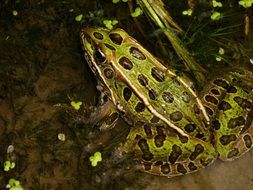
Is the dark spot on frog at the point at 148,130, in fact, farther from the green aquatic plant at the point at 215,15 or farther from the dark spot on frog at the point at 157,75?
the green aquatic plant at the point at 215,15

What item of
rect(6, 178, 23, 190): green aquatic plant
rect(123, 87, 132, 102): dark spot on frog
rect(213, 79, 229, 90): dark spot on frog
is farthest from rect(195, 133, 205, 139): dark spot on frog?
rect(6, 178, 23, 190): green aquatic plant

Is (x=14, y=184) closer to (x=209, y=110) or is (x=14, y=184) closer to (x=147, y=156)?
(x=147, y=156)

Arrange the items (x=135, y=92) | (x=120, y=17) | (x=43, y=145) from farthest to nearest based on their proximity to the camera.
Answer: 1. (x=120, y=17)
2. (x=43, y=145)
3. (x=135, y=92)

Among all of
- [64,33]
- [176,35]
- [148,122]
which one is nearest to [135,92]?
[148,122]

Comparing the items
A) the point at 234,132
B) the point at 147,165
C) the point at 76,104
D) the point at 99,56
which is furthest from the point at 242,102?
the point at 76,104

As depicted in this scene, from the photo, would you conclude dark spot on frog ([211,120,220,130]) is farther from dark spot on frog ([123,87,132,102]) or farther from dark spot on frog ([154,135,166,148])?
dark spot on frog ([123,87,132,102])

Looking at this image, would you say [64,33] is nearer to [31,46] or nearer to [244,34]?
[31,46]
